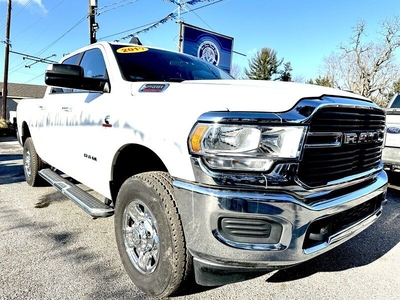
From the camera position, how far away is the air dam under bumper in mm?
1648

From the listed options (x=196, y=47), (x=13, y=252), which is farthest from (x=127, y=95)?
(x=196, y=47)

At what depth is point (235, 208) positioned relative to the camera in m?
1.64

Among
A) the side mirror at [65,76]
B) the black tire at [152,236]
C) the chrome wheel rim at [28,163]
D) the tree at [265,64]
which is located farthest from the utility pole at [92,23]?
the tree at [265,64]

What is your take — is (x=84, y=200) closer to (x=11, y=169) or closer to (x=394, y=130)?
(x=394, y=130)

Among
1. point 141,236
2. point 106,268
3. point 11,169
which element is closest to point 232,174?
point 141,236

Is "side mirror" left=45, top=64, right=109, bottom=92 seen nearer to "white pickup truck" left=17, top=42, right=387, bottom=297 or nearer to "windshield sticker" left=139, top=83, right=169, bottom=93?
"white pickup truck" left=17, top=42, right=387, bottom=297

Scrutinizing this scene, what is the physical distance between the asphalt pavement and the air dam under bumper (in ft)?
1.98

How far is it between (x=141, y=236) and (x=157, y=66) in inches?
66.4

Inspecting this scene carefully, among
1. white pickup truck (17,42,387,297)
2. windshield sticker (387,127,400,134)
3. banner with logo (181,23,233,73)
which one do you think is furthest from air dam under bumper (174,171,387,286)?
banner with logo (181,23,233,73)

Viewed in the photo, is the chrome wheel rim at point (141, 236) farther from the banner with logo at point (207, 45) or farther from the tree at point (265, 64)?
the tree at point (265, 64)

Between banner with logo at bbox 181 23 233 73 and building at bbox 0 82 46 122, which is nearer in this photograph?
banner with logo at bbox 181 23 233 73

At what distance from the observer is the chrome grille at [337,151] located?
1778 mm

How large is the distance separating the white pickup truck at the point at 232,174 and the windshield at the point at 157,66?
0.30m

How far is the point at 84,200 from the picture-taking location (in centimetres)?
299
